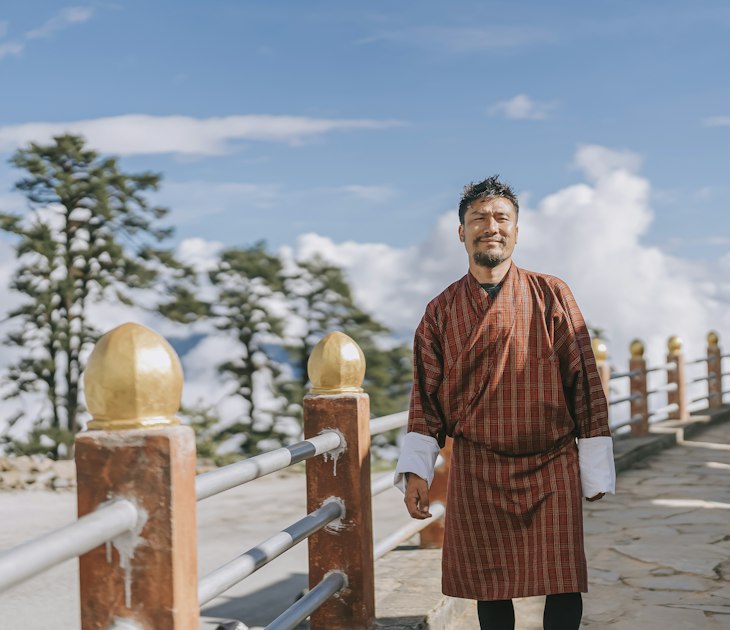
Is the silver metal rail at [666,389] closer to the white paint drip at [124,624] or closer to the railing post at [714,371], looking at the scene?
the railing post at [714,371]

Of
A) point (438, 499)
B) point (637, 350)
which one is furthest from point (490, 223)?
point (637, 350)

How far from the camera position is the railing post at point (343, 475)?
11.1 ft

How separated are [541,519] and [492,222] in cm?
95

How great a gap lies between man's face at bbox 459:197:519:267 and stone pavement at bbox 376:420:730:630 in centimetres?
152

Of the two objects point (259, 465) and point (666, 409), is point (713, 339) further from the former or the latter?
point (259, 465)

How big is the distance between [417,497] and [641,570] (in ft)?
8.07

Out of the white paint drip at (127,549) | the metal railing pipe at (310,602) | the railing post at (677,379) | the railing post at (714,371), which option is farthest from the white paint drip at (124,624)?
the railing post at (714,371)

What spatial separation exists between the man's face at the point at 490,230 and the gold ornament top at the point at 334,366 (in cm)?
70

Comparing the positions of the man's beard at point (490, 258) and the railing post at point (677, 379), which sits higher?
the man's beard at point (490, 258)

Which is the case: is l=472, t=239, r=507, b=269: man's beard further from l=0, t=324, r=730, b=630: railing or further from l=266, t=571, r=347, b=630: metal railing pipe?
l=266, t=571, r=347, b=630: metal railing pipe

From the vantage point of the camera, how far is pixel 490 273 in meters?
2.95

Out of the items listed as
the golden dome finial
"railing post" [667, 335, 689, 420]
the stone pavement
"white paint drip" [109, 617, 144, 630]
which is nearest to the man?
the stone pavement

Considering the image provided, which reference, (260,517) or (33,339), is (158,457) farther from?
(33,339)

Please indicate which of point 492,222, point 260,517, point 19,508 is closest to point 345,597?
point 492,222
